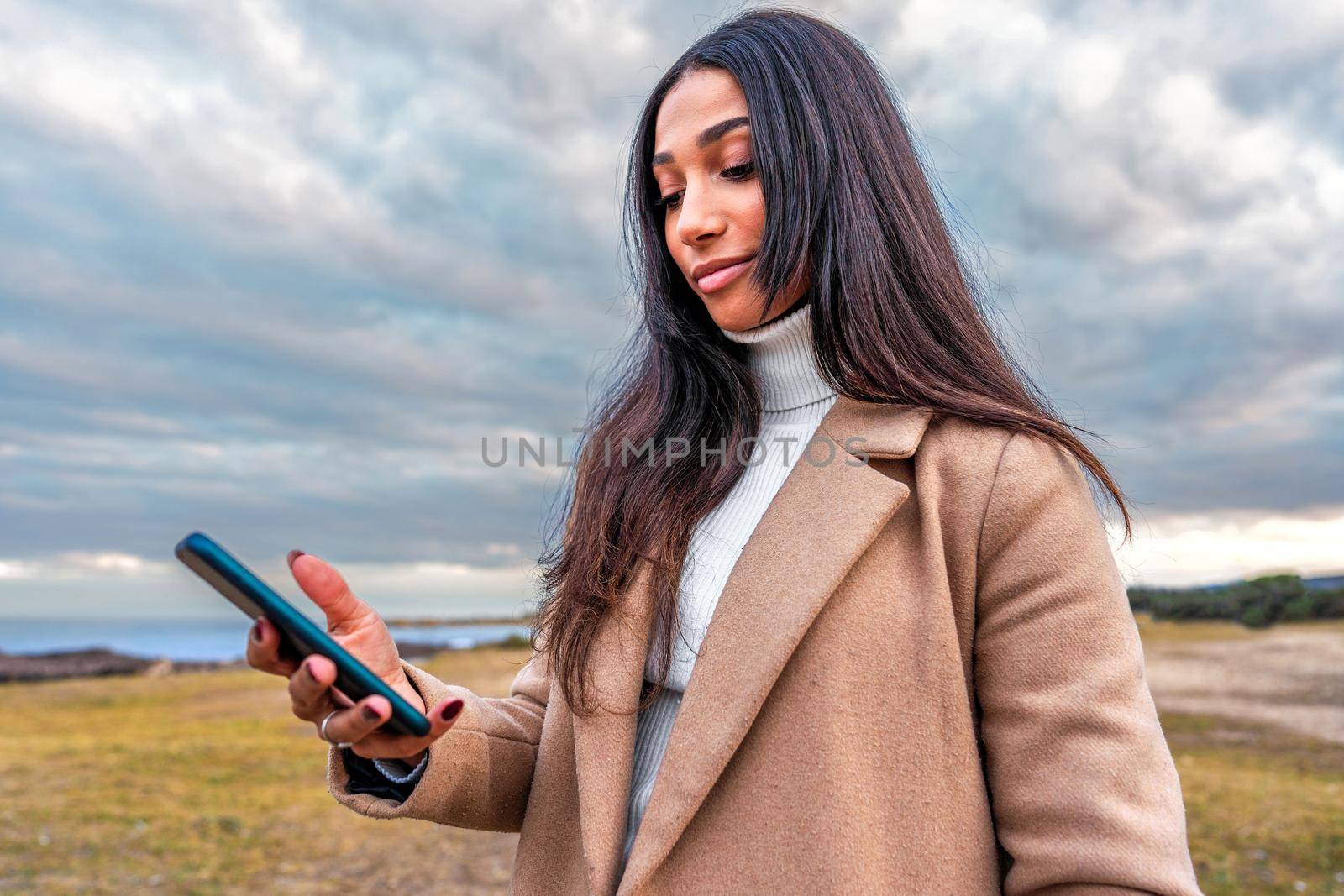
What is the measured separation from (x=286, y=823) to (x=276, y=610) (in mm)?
7508

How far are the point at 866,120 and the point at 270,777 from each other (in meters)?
9.41

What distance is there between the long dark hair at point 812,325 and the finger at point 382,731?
421mm

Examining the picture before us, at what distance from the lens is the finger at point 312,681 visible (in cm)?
136

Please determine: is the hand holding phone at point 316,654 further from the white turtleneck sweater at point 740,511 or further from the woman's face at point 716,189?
the woman's face at point 716,189

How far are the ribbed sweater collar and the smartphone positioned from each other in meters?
1.20

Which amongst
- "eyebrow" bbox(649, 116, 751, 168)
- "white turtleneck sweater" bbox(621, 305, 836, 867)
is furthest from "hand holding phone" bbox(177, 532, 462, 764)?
"eyebrow" bbox(649, 116, 751, 168)

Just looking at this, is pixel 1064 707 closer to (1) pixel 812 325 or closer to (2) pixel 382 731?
(1) pixel 812 325

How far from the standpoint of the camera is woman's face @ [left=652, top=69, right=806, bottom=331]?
6.68ft

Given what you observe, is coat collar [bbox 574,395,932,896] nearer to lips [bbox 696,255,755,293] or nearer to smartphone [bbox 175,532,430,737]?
lips [bbox 696,255,755,293]

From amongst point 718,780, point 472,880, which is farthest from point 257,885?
point 718,780

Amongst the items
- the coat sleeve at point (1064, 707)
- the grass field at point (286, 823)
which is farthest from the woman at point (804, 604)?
the grass field at point (286, 823)

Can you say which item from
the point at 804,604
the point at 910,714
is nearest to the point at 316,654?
the point at 804,604

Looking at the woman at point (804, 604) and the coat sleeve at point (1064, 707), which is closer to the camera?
the coat sleeve at point (1064, 707)

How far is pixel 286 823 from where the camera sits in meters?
7.72
